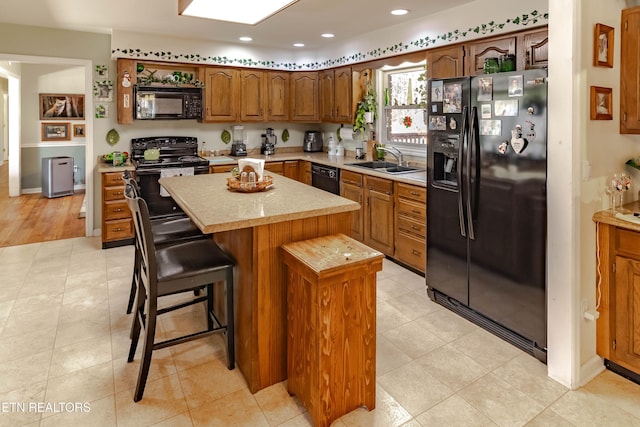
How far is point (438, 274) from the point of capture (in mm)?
3287

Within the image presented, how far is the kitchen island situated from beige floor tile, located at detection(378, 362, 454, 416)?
0.61 meters

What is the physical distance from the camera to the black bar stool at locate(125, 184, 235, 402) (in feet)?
6.96

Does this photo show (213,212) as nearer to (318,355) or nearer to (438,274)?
(318,355)

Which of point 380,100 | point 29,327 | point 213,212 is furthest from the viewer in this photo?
point 380,100

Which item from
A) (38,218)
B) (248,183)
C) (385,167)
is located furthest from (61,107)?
(248,183)

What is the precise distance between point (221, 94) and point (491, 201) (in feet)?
13.0

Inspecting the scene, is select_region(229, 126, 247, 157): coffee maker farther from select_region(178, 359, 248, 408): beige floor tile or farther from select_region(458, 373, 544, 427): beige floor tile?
select_region(458, 373, 544, 427): beige floor tile

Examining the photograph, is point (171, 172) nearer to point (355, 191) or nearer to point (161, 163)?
point (161, 163)

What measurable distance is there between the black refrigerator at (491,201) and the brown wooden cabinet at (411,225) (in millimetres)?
441

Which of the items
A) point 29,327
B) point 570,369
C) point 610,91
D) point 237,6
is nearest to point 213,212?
point 237,6

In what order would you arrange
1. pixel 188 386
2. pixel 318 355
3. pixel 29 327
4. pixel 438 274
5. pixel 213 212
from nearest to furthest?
pixel 318 355 → pixel 213 212 → pixel 188 386 → pixel 29 327 → pixel 438 274

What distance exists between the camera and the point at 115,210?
187 inches

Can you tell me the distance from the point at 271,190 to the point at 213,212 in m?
0.69

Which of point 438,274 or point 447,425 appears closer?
point 447,425
